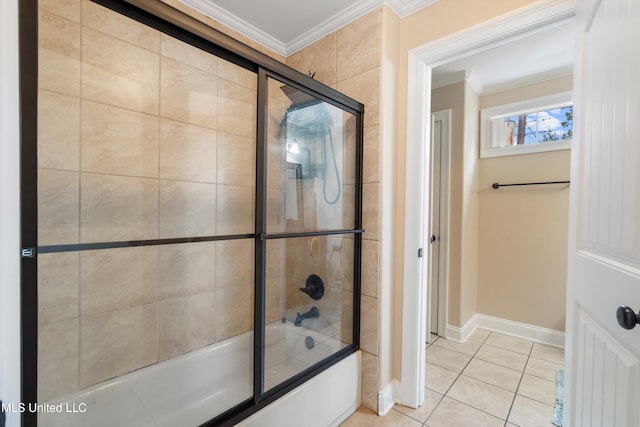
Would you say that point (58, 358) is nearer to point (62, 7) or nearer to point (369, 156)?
point (62, 7)

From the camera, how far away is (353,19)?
1.70 meters

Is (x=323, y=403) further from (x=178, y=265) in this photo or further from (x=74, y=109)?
(x=74, y=109)

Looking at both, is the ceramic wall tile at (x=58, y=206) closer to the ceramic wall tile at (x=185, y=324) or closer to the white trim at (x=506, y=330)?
the ceramic wall tile at (x=185, y=324)

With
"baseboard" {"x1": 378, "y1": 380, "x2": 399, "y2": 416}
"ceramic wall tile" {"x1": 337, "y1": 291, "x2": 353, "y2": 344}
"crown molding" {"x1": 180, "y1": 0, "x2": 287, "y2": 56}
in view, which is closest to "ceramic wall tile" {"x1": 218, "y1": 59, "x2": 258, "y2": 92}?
"crown molding" {"x1": 180, "y1": 0, "x2": 287, "y2": 56}

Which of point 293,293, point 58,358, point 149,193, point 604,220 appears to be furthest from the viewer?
point 293,293

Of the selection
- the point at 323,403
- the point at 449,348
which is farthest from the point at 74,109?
the point at 449,348

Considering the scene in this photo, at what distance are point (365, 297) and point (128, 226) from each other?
1.38 metres

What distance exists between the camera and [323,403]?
4.68 ft

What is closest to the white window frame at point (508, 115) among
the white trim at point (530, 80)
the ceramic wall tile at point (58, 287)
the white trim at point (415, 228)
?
the white trim at point (530, 80)

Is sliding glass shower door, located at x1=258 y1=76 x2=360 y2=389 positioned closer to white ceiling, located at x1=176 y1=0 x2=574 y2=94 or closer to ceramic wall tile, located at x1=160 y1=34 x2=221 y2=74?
ceramic wall tile, located at x1=160 y1=34 x2=221 y2=74

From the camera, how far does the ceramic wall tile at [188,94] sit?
152 centimetres

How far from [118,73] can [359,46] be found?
1.33m

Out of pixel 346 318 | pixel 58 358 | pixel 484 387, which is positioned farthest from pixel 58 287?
pixel 484 387
